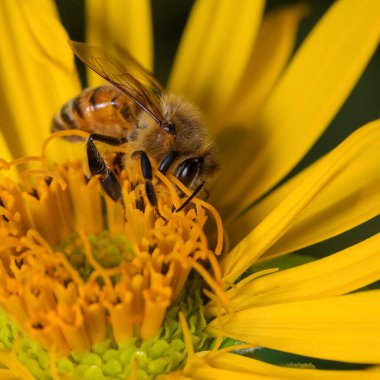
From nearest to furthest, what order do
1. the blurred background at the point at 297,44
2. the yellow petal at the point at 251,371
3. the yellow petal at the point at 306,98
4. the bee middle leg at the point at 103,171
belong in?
the yellow petal at the point at 251,371 < the bee middle leg at the point at 103,171 < the yellow petal at the point at 306,98 < the blurred background at the point at 297,44

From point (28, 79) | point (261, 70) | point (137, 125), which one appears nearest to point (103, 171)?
point (137, 125)

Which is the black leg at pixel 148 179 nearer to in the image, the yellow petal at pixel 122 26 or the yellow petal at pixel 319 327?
the yellow petal at pixel 319 327

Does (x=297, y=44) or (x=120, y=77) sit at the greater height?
(x=120, y=77)

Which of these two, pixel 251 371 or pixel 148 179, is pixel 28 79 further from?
pixel 251 371

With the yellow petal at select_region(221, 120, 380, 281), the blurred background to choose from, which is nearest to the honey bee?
the yellow petal at select_region(221, 120, 380, 281)

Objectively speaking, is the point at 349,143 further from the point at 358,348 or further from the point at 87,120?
the point at 87,120

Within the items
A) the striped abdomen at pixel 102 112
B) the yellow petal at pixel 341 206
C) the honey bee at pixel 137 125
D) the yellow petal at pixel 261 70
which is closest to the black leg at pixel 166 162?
the honey bee at pixel 137 125
